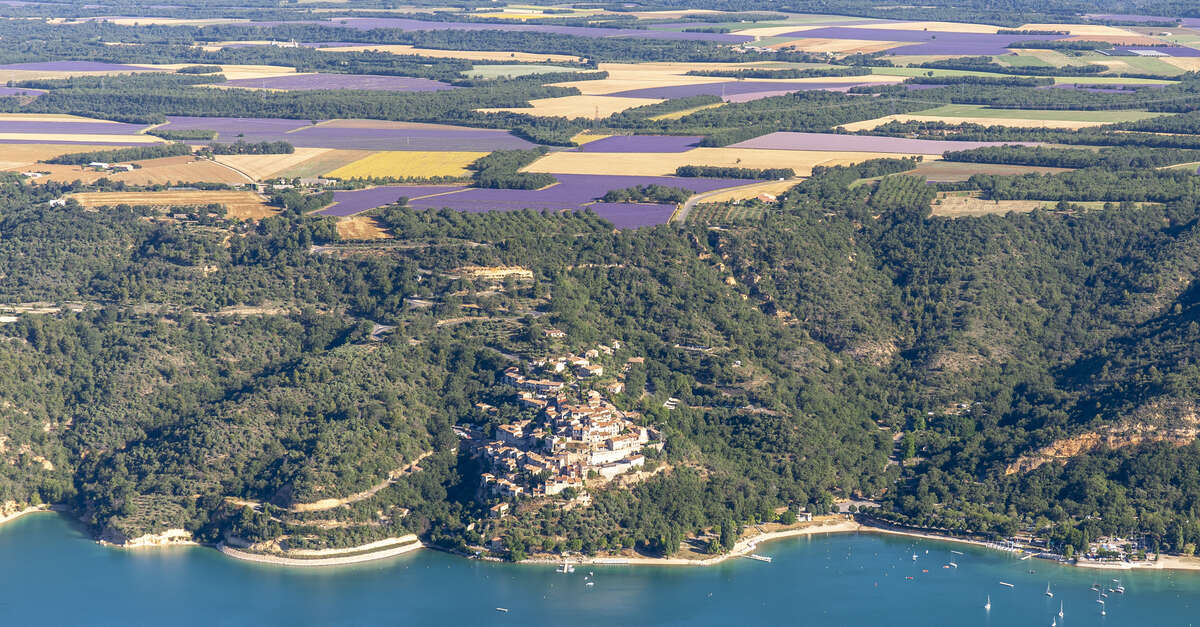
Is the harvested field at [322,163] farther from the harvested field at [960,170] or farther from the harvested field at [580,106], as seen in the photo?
the harvested field at [960,170]

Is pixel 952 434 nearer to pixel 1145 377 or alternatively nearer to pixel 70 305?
pixel 1145 377

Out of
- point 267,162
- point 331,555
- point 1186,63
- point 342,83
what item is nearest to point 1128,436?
point 331,555

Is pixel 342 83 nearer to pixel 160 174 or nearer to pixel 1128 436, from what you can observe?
pixel 160 174

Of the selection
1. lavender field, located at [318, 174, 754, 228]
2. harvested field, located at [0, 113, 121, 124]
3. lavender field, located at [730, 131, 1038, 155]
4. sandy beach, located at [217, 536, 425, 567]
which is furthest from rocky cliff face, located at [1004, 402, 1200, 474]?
harvested field, located at [0, 113, 121, 124]

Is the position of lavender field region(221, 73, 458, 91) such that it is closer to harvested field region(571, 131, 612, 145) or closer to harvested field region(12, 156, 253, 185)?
harvested field region(571, 131, 612, 145)

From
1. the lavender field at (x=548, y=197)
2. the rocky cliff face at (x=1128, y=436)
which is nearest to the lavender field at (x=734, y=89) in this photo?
the lavender field at (x=548, y=197)

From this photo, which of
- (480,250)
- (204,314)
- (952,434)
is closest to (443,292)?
(480,250)
